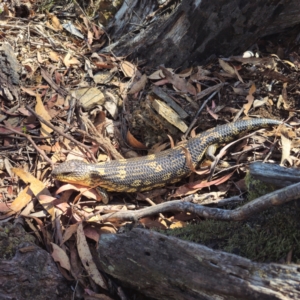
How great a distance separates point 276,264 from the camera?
2.66 meters

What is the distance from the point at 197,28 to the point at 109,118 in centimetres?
182

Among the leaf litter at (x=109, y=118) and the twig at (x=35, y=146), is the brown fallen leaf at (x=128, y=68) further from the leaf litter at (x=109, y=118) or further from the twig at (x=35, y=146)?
the twig at (x=35, y=146)

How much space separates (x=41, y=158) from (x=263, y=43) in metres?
3.72

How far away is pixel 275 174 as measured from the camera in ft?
10.1

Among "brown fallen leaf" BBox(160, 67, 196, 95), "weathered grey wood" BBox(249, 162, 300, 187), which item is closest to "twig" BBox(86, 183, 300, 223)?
"weathered grey wood" BBox(249, 162, 300, 187)

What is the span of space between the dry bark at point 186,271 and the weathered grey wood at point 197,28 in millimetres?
3278

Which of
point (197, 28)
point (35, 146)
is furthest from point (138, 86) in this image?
point (35, 146)

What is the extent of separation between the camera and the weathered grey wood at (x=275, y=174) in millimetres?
2977

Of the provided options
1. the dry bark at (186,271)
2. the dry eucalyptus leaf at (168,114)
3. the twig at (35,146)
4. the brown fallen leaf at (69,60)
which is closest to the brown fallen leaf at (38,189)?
the twig at (35,146)

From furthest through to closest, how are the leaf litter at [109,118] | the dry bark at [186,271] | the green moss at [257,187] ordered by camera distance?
the leaf litter at [109,118]
the green moss at [257,187]
the dry bark at [186,271]

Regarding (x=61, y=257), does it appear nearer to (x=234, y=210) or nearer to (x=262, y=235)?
(x=234, y=210)

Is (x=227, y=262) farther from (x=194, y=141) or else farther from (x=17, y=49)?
(x=17, y=49)

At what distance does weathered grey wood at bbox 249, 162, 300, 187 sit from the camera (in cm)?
298

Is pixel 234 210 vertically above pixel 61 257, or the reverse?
pixel 234 210
